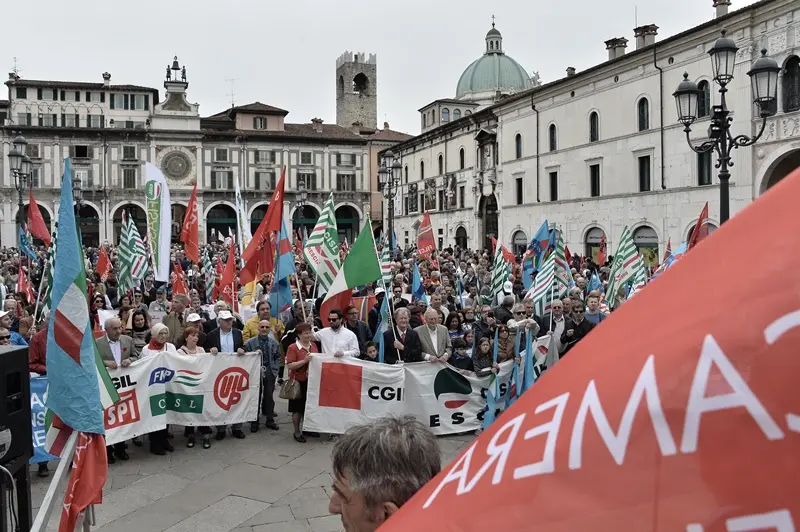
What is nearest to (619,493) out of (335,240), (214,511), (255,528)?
(255,528)

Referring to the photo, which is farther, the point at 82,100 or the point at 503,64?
the point at 503,64

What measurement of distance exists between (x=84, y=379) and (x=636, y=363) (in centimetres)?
396

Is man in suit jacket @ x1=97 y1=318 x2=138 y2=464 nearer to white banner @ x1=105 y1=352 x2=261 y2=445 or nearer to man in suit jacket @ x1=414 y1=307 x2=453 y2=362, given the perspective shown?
white banner @ x1=105 y1=352 x2=261 y2=445

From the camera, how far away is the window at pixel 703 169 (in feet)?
94.7

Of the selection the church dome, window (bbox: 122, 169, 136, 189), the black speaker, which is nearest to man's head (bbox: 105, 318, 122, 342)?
the black speaker

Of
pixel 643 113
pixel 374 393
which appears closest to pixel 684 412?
pixel 374 393

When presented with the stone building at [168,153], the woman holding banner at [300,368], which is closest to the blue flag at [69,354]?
the woman holding banner at [300,368]

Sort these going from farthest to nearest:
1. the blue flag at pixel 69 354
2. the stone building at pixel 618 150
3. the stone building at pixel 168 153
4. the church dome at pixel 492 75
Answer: the church dome at pixel 492 75, the stone building at pixel 168 153, the stone building at pixel 618 150, the blue flag at pixel 69 354

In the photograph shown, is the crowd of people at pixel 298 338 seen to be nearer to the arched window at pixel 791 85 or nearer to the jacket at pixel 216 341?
the jacket at pixel 216 341

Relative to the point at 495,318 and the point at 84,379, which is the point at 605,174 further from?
the point at 84,379

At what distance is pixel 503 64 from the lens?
64.4m

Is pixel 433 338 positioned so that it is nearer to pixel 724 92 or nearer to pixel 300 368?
pixel 300 368

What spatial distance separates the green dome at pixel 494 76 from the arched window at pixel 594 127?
2813 centimetres

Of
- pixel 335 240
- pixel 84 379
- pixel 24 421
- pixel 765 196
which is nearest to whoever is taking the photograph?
pixel 765 196
